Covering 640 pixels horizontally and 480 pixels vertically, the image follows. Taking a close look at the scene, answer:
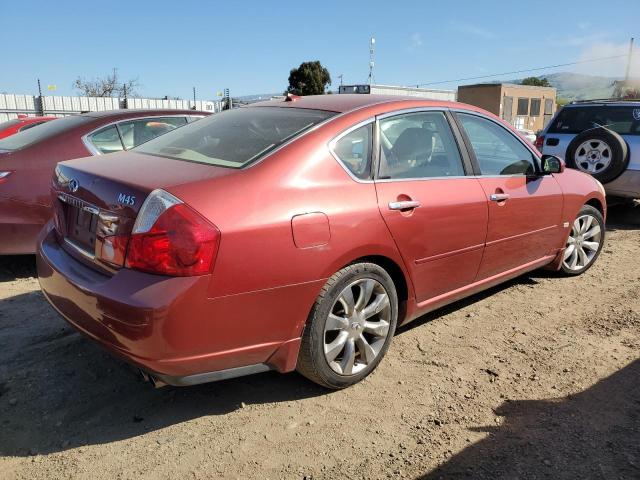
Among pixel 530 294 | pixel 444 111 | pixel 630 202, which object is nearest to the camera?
pixel 444 111

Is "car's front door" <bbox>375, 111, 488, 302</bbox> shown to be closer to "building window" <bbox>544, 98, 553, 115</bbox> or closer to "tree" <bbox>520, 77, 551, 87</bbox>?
"building window" <bbox>544, 98, 553, 115</bbox>

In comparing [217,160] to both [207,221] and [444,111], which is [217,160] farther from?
[444,111]

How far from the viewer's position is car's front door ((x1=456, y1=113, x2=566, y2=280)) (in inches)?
145

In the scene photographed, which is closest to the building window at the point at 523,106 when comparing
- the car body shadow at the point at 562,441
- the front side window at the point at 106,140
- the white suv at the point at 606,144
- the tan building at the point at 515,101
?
the tan building at the point at 515,101

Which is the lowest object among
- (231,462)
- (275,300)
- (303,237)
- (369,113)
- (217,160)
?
(231,462)

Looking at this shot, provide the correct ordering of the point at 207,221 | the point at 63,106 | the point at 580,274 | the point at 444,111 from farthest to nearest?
the point at 63,106 → the point at 580,274 → the point at 444,111 → the point at 207,221

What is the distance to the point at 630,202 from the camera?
333 inches

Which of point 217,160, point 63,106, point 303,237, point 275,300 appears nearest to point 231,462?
point 275,300

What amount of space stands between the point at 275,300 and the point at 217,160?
82 centimetres

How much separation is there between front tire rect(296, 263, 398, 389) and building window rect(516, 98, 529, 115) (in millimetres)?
35771

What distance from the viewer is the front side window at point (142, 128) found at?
514cm

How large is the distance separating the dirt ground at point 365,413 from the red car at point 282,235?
311mm

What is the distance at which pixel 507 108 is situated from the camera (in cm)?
3416

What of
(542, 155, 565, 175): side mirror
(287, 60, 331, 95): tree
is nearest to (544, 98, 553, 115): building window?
(287, 60, 331, 95): tree
